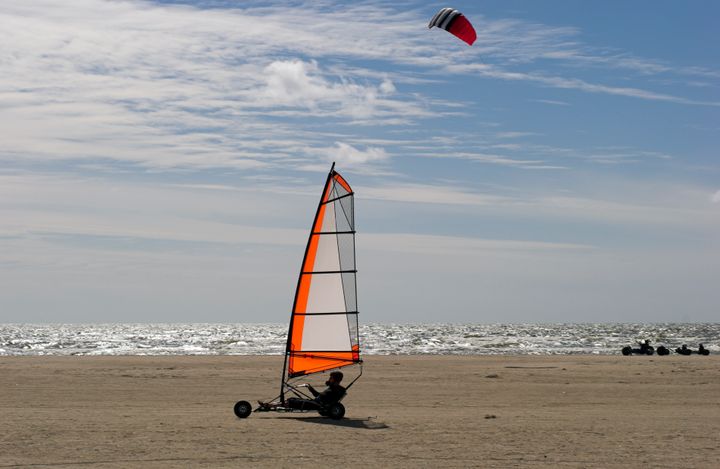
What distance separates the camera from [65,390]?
1873cm

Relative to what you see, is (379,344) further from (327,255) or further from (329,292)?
(327,255)

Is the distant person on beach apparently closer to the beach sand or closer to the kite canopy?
the beach sand

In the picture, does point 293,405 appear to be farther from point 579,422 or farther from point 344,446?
point 579,422

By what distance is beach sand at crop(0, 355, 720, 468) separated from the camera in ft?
32.1

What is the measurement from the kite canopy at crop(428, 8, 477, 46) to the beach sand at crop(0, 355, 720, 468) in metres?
7.56

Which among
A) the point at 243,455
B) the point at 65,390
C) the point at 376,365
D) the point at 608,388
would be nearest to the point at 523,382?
the point at 608,388

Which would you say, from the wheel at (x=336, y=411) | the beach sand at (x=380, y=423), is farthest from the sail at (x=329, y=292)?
the beach sand at (x=380, y=423)

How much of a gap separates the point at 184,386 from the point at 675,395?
11247 mm

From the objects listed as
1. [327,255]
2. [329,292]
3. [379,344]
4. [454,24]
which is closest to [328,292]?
[329,292]

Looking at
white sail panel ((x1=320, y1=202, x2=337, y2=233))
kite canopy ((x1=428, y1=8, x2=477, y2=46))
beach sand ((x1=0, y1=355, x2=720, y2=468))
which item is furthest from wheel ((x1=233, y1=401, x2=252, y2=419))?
kite canopy ((x1=428, y1=8, x2=477, y2=46))

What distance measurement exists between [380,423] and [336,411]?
32.0 inches

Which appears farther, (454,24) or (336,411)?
(454,24)

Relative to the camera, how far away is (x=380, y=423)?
1298 centimetres

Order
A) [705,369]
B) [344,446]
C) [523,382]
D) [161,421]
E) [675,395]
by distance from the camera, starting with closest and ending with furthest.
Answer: [344,446]
[161,421]
[675,395]
[523,382]
[705,369]
